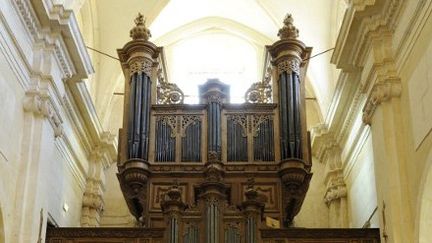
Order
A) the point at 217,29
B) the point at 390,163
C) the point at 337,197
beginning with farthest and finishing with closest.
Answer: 1. the point at 217,29
2. the point at 337,197
3. the point at 390,163

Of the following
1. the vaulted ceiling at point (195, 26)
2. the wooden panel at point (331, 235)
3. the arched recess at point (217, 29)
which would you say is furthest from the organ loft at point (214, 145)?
the arched recess at point (217, 29)

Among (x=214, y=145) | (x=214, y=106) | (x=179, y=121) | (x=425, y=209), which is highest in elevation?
(x=214, y=106)

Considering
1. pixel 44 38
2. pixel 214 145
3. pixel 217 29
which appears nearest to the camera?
pixel 44 38

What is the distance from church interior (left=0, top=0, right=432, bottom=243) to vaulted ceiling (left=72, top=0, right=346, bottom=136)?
0.04 m

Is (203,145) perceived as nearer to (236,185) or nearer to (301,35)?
Answer: (236,185)

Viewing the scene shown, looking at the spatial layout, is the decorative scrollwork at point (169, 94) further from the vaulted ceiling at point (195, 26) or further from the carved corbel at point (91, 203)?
the carved corbel at point (91, 203)

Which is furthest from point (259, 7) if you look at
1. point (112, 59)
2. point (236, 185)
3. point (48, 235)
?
point (48, 235)

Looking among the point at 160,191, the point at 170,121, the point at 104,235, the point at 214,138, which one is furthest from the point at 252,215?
the point at 170,121

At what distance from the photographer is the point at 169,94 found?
49.7 feet

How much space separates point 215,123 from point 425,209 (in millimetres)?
5131

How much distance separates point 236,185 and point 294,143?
1.26m

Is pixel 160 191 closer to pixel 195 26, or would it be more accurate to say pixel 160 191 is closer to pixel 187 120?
pixel 187 120

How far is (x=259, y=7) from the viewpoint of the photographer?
62.2ft

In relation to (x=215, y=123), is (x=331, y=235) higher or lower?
lower
